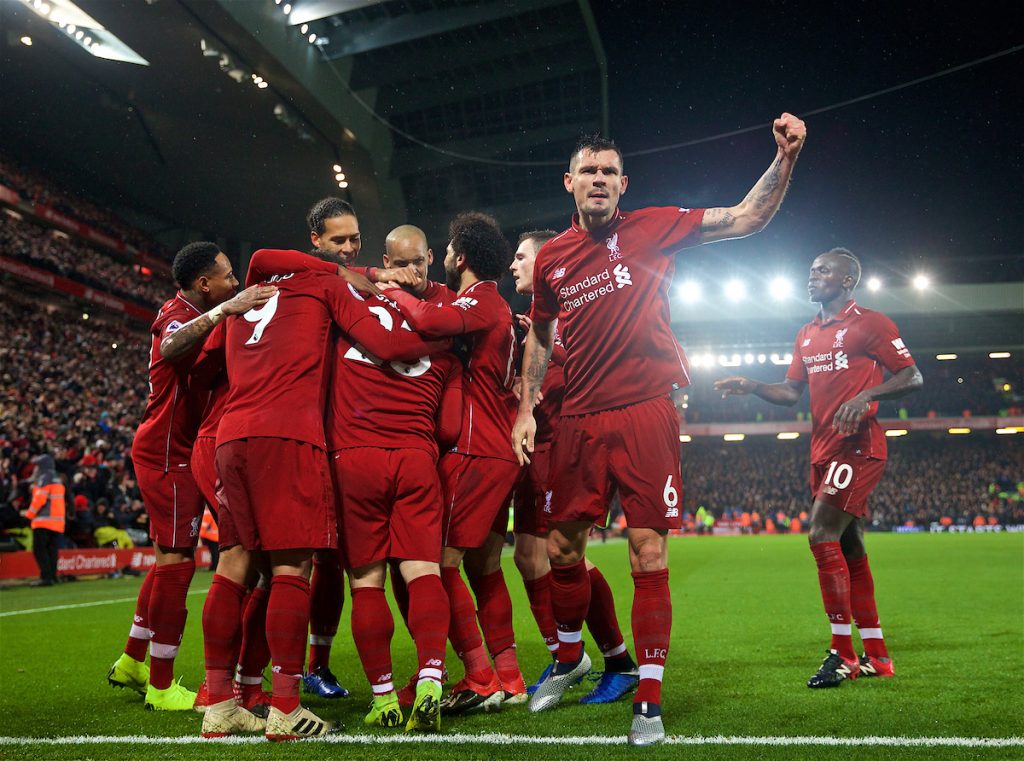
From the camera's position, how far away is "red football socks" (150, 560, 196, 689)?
13.7 ft

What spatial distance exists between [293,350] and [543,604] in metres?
2.09

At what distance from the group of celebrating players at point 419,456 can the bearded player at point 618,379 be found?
0.01 metres

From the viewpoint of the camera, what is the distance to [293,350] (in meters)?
3.79

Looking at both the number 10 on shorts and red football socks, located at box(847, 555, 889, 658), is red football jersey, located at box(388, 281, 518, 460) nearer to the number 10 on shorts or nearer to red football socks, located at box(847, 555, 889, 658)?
the number 10 on shorts


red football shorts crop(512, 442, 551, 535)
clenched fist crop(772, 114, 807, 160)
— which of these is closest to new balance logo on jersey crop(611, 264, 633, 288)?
clenched fist crop(772, 114, 807, 160)

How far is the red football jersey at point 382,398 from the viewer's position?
3840 mm

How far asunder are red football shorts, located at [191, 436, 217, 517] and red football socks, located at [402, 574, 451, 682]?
121 centimetres

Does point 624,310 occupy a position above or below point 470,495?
above

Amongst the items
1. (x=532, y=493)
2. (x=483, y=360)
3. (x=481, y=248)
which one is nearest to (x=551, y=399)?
(x=532, y=493)

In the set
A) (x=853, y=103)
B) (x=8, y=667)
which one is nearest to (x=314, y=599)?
(x=8, y=667)

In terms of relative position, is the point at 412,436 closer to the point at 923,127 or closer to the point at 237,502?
the point at 237,502

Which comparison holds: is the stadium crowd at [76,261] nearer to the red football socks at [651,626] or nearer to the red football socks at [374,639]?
the red football socks at [374,639]

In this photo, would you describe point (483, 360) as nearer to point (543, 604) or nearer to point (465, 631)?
point (465, 631)

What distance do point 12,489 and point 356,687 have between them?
12.3 m
